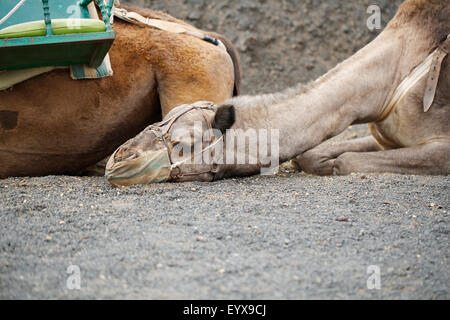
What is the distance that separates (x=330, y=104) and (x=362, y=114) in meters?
0.33

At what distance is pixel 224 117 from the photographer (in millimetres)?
2959

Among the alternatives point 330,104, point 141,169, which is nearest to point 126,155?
point 141,169

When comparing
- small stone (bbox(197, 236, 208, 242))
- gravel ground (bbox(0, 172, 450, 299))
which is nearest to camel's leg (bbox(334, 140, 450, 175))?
gravel ground (bbox(0, 172, 450, 299))

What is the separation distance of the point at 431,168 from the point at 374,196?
86cm

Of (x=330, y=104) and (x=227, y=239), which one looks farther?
(x=330, y=104)

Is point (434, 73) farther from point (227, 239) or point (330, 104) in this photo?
point (227, 239)

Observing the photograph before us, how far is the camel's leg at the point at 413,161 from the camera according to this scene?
3441 millimetres

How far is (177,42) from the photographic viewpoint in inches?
139

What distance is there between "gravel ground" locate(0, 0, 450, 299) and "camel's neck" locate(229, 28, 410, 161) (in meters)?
0.33

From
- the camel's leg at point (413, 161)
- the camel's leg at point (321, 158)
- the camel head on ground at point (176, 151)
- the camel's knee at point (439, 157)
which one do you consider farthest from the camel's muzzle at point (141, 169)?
the camel's knee at point (439, 157)

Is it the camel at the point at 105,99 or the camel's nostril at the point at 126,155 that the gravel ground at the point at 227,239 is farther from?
the camel at the point at 105,99

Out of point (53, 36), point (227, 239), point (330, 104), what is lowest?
point (227, 239)

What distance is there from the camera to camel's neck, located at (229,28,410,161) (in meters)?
3.16

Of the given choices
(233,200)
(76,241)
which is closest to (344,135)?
(233,200)
